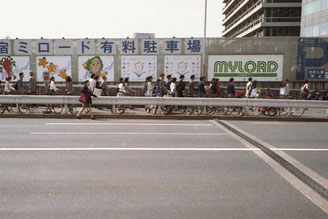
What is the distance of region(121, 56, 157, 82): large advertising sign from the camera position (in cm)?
2223

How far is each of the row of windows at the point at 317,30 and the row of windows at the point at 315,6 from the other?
280 centimetres

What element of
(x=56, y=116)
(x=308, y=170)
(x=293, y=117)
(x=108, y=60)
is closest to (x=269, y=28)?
(x=108, y=60)

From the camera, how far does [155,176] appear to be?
191 inches

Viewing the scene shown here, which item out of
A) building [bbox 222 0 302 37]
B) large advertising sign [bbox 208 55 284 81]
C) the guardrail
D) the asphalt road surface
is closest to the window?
building [bbox 222 0 302 37]

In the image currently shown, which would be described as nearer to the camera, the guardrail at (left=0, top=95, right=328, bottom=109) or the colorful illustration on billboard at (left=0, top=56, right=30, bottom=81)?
the guardrail at (left=0, top=95, right=328, bottom=109)

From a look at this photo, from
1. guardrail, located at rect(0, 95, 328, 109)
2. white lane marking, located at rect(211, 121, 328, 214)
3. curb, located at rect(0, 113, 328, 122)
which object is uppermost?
guardrail, located at rect(0, 95, 328, 109)

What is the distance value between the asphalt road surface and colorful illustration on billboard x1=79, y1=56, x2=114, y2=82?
A: 1443 centimetres

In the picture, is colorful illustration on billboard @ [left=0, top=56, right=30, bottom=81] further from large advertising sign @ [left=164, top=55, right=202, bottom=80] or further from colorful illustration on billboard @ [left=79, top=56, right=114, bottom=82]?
large advertising sign @ [left=164, top=55, right=202, bottom=80]

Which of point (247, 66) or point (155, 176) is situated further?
point (247, 66)

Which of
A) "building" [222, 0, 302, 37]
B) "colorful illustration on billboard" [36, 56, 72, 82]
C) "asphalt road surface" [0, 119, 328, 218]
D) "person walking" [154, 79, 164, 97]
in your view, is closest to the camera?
"asphalt road surface" [0, 119, 328, 218]

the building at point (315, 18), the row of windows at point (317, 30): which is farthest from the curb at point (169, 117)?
the building at point (315, 18)

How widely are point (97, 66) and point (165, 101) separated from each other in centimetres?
1140

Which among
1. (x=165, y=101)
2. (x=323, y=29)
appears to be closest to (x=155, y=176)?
(x=165, y=101)

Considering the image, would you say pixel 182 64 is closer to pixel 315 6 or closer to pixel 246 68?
pixel 246 68
